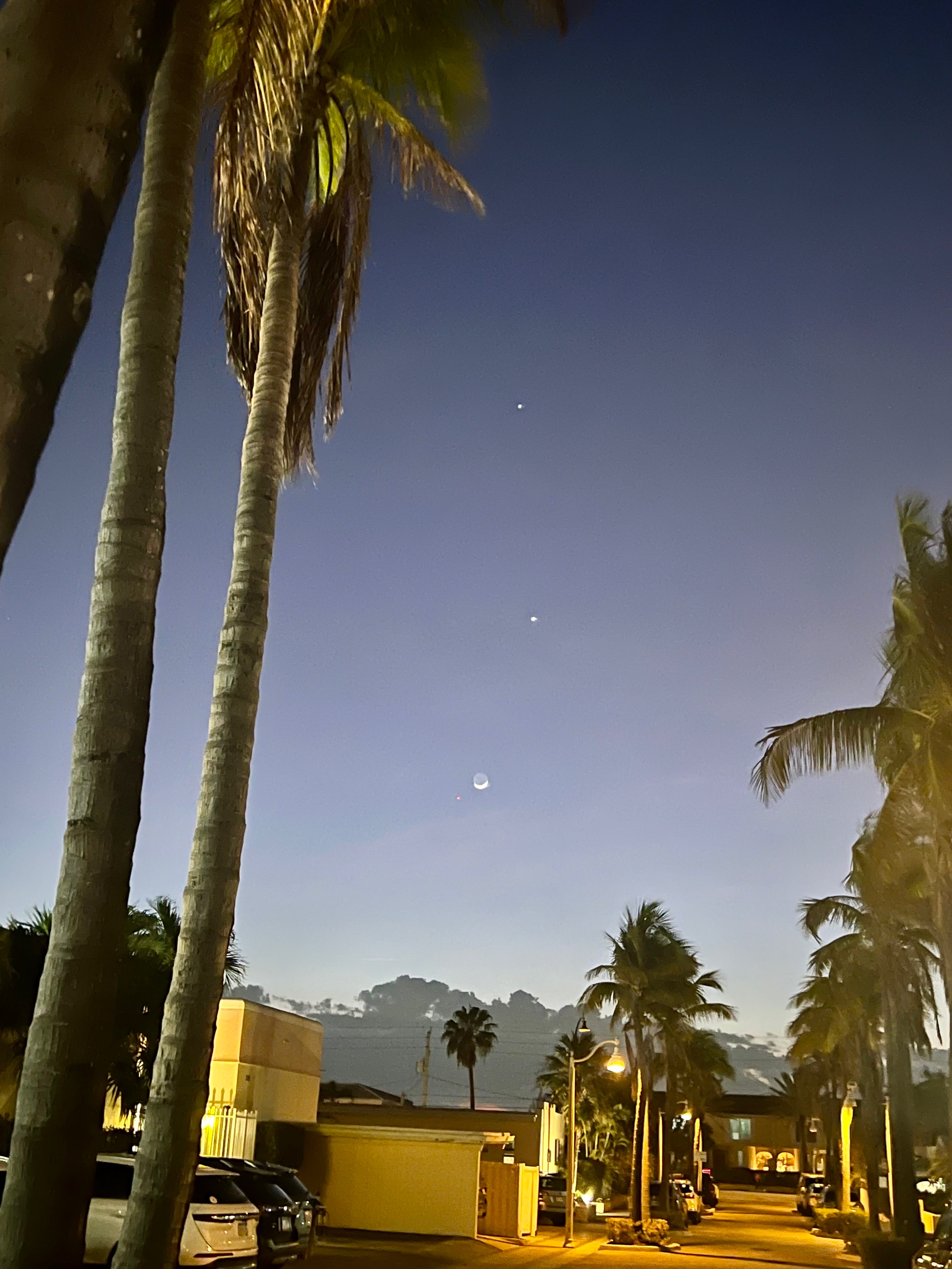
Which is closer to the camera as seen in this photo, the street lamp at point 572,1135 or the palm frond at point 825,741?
the palm frond at point 825,741

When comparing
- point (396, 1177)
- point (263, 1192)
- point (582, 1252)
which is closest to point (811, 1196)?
point (582, 1252)

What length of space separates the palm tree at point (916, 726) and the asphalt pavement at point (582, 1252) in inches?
385

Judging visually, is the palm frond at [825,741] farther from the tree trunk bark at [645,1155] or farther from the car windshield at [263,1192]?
the tree trunk bark at [645,1155]

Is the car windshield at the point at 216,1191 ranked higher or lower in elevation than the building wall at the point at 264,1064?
lower

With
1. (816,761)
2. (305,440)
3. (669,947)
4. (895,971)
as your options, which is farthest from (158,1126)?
(669,947)

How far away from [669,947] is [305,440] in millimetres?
32634

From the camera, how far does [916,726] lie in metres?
19.7

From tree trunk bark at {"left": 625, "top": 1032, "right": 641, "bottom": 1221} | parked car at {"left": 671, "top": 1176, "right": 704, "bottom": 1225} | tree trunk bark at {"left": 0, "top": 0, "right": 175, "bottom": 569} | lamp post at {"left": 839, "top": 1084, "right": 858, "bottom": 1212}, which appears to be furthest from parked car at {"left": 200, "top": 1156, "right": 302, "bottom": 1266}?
lamp post at {"left": 839, "top": 1084, "right": 858, "bottom": 1212}

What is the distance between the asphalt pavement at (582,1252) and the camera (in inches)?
906

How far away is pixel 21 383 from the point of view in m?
2.80

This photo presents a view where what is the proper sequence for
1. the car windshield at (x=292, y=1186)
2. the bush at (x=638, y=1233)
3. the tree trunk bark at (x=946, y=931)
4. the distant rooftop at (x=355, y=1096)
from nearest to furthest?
the car windshield at (x=292, y=1186), the tree trunk bark at (x=946, y=931), the bush at (x=638, y=1233), the distant rooftop at (x=355, y=1096)

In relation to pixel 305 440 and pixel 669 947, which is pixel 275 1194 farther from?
pixel 669 947

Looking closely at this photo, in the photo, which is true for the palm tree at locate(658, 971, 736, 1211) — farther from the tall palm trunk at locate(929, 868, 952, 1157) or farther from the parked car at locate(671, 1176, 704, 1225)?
the tall palm trunk at locate(929, 868, 952, 1157)

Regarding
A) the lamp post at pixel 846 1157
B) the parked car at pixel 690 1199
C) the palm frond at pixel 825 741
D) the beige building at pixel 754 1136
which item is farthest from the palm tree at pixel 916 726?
the beige building at pixel 754 1136
